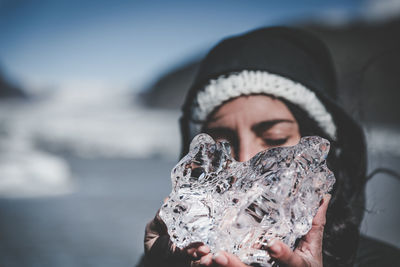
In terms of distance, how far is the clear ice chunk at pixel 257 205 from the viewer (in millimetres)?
863

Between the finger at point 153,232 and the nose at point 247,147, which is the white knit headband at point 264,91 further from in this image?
the finger at point 153,232

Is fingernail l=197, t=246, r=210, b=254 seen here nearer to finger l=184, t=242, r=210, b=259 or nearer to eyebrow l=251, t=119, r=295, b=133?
finger l=184, t=242, r=210, b=259

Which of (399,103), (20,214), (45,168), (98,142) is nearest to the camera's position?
(399,103)

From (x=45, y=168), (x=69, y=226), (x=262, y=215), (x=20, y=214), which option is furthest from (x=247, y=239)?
(x=45, y=168)

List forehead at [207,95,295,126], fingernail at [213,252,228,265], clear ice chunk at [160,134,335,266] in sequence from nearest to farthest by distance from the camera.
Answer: fingernail at [213,252,228,265] < clear ice chunk at [160,134,335,266] < forehead at [207,95,295,126]

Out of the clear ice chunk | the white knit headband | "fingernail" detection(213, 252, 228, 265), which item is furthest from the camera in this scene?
the white knit headband

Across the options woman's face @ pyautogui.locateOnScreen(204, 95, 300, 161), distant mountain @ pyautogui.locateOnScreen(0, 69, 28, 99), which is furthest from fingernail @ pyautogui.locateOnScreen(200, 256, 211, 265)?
distant mountain @ pyautogui.locateOnScreen(0, 69, 28, 99)

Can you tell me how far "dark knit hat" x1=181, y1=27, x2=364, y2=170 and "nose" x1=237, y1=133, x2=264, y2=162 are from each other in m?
0.27

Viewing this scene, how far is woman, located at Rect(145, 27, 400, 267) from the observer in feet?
4.35

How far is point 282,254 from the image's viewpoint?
0.78 metres

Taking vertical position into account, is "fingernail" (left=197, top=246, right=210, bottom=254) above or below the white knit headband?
below

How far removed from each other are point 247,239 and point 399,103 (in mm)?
2333

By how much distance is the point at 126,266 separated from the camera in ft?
11.0

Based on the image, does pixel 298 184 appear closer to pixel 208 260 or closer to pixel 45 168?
pixel 208 260
